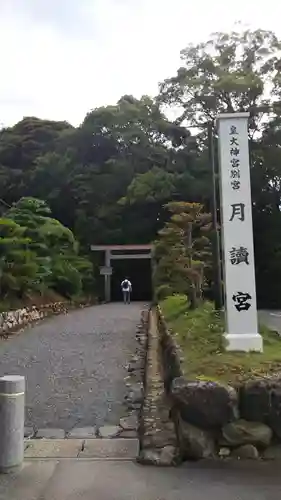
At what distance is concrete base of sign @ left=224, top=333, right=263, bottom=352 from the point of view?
516 centimetres

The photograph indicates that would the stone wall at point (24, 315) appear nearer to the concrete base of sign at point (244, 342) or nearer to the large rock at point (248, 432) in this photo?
the concrete base of sign at point (244, 342)

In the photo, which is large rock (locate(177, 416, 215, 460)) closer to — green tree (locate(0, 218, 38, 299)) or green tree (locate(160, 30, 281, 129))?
green tree (locate(0, 218, 38, 299))

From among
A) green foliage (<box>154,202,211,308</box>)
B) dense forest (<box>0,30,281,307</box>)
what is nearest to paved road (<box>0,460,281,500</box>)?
green foliage (<box>154,202,211,308</box>)

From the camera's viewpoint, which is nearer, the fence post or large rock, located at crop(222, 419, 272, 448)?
the fence post

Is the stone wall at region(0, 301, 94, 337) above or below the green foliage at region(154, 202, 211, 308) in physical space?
below

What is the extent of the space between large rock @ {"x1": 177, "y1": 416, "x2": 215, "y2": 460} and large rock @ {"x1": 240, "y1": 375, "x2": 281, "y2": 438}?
0.34m

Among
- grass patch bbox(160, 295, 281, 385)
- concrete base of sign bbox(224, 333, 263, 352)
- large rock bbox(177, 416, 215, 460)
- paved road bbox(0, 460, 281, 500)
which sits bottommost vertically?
paved road bbox(0, 460, 281, 500)

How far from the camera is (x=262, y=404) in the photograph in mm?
3686

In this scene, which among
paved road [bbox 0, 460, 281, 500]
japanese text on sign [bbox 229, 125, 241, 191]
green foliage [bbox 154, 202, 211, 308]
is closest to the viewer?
paved road [bbox 0, 460, 281, 500]

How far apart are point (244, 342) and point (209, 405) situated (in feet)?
5.34

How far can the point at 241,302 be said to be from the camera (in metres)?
5.28

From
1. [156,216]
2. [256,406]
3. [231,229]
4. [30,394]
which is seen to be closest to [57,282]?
[156,216]

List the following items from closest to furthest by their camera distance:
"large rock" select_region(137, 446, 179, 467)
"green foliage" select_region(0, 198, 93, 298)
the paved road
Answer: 1. the paved road
2. "large rock" select_region(137, 446, 179, 467)
3. "green foliage" select_region(0, 198, 93, 298)

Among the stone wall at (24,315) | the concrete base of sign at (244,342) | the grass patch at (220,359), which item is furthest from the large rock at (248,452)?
the stone wall at (24,315)
